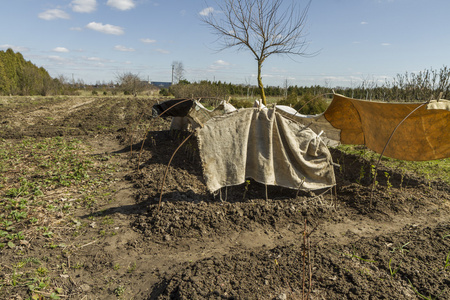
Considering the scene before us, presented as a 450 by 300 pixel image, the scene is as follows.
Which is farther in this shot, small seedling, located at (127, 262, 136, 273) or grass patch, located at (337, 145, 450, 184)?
grass patch, located at (337, 145, 450, 184)

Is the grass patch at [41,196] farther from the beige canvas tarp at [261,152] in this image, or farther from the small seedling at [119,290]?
the beige canvas tarp at [261,152]

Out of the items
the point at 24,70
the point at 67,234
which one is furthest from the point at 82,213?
the point at 24,70

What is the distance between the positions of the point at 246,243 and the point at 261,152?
1540 mm

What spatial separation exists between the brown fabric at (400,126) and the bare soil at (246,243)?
0.80 m

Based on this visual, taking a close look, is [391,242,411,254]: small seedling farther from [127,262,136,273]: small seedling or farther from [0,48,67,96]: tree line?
[0,48,67,96]: tree line

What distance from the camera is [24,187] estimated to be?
5.50 metres

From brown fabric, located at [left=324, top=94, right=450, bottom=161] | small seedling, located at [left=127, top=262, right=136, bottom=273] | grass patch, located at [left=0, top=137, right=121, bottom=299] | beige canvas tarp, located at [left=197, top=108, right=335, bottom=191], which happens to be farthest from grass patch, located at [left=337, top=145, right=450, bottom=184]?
grass patch, located at [left=0, top=137, right=121, bottom=299]

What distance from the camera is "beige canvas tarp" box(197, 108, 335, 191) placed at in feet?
15.3

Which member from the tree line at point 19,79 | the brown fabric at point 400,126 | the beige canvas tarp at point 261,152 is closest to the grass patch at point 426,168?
the brown fabric at point 400,126

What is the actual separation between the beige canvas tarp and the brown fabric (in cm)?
134

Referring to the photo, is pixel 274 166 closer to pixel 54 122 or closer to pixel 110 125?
pixel 110 125

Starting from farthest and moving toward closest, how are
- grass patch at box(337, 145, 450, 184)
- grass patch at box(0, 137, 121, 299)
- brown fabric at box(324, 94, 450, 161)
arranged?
grass patch at box(337, 145, 450, 184)
brown fabric at box(324, 94, 450, 161)
grass patch at box(0, 137, 121, 299)

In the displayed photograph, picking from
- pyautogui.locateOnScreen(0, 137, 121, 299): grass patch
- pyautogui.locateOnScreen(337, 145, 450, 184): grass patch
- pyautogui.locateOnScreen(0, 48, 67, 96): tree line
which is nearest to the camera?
pyautogui.locateOnScreen(0, 137, 121, 299): grass patch

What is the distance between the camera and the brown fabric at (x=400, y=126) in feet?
16.8
